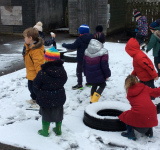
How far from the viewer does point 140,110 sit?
3900mm

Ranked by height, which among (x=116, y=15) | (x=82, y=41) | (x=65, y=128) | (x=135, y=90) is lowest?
(x=65, y=128)

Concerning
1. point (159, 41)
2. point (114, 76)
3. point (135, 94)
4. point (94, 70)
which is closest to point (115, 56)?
point (114, 76)

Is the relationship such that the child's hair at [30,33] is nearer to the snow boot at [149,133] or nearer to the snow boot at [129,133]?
the snow boot at [129,133]

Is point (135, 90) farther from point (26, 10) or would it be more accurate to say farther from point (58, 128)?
point (26, 10)

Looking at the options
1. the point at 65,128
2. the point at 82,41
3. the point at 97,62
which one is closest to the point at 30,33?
the point at 97,62

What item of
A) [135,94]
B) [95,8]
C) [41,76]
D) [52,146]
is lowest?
[52,146]

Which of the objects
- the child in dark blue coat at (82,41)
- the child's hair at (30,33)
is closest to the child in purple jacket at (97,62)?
the child in dark blue coat at (82,41)

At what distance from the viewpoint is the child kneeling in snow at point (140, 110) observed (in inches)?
153

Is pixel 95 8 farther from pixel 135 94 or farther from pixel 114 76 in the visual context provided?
pixel 135 94

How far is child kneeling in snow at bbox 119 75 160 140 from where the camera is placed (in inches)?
153

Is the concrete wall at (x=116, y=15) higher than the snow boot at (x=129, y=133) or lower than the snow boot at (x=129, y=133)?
higher

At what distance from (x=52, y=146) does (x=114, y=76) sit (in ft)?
13.7

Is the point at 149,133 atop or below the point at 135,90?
below

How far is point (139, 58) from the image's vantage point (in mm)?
5023
